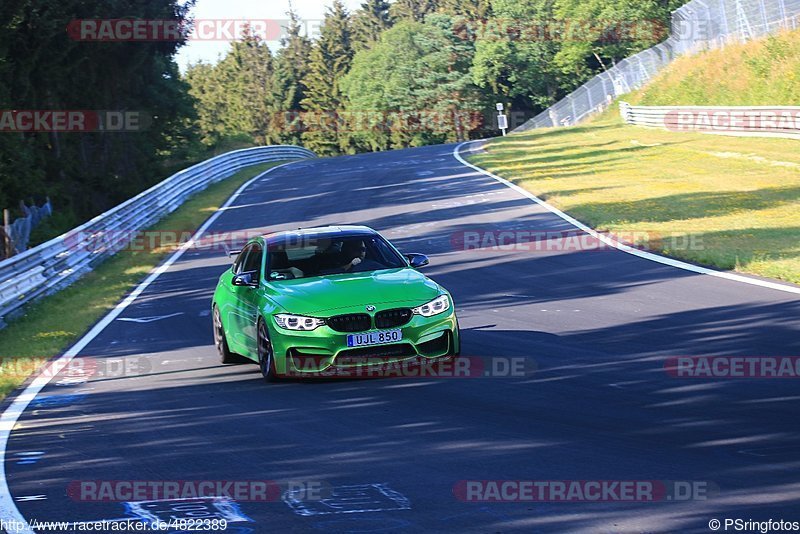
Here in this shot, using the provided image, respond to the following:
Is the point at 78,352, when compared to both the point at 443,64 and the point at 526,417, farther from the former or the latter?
the point at 443,64

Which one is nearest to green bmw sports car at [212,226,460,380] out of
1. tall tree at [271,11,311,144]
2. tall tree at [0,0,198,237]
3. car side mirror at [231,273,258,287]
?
car side mirror at [231,273,258,287]

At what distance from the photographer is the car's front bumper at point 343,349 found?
10234mm

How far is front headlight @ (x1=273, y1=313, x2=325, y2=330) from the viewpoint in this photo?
1030 centimetres

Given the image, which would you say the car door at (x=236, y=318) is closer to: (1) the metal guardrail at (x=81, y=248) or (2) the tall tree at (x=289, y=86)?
(1) the metal guardrail at (x=81, y=248)

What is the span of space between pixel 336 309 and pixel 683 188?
18.9m

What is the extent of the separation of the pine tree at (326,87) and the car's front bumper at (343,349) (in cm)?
Result: 12551

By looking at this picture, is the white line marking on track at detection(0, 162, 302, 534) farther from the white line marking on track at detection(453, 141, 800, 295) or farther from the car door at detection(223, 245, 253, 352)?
the white line marking on track at detection(453, 141, 800, 295)

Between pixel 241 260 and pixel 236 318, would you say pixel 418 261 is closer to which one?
pixel 236 318

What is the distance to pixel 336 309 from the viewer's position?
10328mm

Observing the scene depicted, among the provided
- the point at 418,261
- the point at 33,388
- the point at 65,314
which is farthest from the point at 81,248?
the point at 418,261

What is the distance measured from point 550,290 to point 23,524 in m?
9.69

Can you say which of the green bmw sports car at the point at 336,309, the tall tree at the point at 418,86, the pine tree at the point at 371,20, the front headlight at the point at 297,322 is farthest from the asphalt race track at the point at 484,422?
the pine tree at the point at 371,20

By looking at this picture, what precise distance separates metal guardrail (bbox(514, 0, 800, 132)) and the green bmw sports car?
38510 millimetres

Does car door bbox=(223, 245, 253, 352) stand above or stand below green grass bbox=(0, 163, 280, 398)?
above
